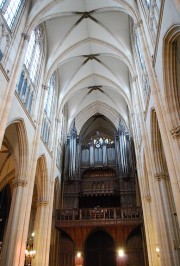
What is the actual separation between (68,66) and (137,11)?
26.2 feet

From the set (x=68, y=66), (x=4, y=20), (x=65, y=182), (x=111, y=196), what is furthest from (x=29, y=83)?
(x=111, y=196)

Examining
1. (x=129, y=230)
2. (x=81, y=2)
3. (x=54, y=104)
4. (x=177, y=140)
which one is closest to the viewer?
(x=177, y=140)

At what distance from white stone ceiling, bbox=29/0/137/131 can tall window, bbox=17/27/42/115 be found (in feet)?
3.56

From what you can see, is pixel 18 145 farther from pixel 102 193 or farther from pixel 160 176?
pixel 102 193

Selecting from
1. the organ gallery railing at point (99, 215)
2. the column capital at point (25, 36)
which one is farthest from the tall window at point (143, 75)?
the organ gallery railing at point (99, 215)

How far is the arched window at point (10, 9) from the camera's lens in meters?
10.6

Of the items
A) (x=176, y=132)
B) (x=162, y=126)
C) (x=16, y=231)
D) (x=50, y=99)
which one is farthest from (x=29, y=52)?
(x=176, y=132)

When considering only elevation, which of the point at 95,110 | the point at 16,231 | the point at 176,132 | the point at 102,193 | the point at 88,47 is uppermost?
the point at 95,110

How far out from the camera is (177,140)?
744 cm

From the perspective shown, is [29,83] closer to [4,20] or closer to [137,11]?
[4,20]

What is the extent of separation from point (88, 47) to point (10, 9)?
7.34m

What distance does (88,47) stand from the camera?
17625 millimetres

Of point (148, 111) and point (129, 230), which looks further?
point (129, 230)

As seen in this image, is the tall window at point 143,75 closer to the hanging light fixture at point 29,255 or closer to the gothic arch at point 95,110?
the gothic arch at point 95,110
